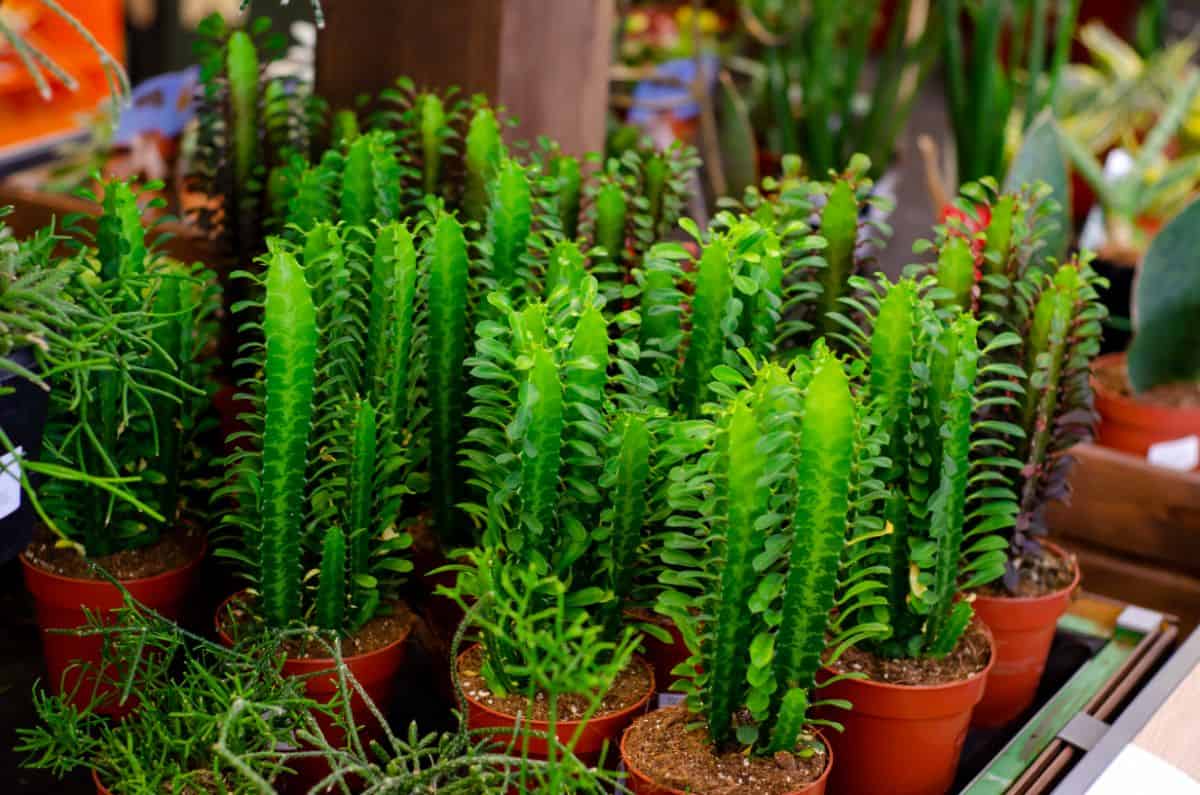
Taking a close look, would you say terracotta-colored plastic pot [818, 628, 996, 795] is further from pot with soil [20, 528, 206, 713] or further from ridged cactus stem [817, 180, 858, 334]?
pot with soil [20, 528, 206, 713]

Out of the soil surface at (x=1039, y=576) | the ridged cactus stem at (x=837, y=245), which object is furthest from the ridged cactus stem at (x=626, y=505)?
the soil surface at (x=1039, y=576)

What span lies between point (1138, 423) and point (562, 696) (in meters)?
1.33

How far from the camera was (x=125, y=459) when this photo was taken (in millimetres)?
1286

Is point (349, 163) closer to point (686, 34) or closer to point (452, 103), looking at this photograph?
point (452, 103)

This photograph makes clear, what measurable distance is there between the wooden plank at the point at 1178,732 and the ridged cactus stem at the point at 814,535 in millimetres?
407

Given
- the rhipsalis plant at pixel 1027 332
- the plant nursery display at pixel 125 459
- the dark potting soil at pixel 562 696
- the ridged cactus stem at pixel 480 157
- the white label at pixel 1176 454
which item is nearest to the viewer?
the dark potting soil at pixel 562 696

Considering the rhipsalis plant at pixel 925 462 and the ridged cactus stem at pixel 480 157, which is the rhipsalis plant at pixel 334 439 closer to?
the ridged cactus stem at pixel 480 157

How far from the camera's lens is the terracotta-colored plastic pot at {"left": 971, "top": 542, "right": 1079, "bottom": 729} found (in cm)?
142

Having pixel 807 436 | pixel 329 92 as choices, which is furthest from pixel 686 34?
pixel 807 436

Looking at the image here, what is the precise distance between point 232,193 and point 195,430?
401 mm

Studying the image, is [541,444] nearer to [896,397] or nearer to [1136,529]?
[896,397]

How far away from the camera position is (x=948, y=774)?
1288mm

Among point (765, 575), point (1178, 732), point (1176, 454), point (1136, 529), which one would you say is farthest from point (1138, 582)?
point (765, 575)

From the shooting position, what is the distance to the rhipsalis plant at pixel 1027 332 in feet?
4.48
